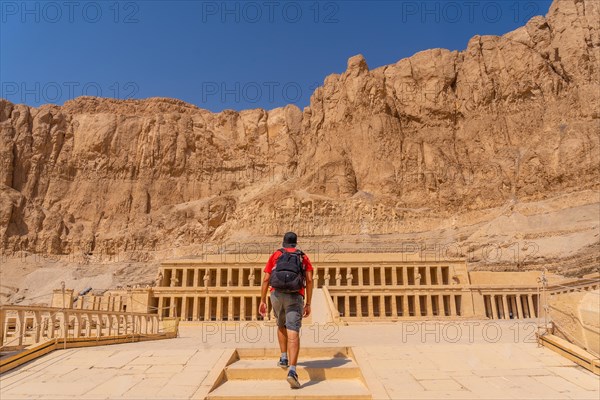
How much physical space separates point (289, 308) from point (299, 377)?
115cm

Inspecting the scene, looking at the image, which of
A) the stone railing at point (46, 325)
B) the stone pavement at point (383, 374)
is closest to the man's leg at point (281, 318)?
the stone pavement at point (383, 374)

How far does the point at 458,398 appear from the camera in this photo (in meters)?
6.61

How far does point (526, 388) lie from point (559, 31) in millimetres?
90440

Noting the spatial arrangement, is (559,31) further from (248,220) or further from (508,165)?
(248,220)

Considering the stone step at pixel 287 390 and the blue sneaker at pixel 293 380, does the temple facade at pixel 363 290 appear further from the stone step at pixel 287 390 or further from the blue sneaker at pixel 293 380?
the blue sneaker at pixel 293 380

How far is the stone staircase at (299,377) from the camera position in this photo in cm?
684

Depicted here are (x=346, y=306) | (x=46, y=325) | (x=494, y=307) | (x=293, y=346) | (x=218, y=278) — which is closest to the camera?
(x=293, y=346)

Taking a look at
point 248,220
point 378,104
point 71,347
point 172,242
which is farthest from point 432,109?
point 71,347

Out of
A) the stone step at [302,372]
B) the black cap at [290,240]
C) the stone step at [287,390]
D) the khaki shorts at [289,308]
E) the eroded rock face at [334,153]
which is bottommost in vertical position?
the stone step at [287,390]

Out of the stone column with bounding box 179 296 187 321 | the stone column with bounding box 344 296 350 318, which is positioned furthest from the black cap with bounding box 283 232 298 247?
the stone column with bounding box 179 296 187 321

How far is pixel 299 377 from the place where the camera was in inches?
310

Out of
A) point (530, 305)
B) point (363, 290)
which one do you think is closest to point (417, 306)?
point (363, 290)

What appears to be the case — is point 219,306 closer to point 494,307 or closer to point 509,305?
point 494,307

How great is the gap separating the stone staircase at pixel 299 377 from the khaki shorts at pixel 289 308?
82 cm
